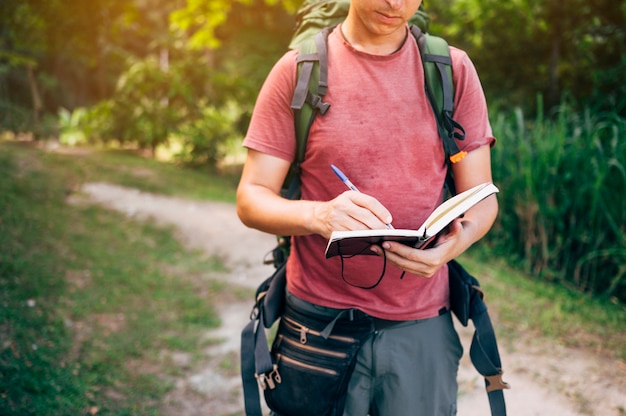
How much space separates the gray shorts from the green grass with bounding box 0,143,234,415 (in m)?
2.10

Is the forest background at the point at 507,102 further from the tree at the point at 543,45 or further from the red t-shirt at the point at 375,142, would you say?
the red t-shirt at the point at 375,142

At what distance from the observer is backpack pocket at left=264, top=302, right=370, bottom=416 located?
161 cm

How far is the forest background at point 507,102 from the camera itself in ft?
17.0

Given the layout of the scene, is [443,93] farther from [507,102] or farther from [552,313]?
[507,102]

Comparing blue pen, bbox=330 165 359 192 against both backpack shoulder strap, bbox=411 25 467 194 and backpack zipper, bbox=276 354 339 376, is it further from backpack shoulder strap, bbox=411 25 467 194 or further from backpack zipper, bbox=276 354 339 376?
backpack zipper, bbox=276 354 339 376

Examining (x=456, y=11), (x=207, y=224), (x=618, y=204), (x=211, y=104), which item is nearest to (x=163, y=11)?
(x=211, y=104)

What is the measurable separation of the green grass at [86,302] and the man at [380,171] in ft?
6.99

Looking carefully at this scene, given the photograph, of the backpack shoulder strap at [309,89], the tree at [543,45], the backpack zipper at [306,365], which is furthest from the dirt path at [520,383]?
the tree at [543,45]

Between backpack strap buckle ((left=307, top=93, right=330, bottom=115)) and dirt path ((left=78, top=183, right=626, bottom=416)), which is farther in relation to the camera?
dirt path ((left=78, top=183, right=626, bottom=416))

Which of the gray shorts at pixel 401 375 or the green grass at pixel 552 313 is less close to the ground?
the gray shorts at pixel 401 375

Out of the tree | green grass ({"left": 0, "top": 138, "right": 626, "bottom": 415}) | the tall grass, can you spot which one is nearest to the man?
green grass ({"left": 0, "top": 138, "right": 626, "bottom": 415})

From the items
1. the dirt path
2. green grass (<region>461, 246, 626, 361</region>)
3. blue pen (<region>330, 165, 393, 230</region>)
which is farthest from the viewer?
green grass (<region>461, 246, 626, 361</region>)

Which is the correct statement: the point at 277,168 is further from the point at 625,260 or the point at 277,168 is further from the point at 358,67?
the point at 625,260

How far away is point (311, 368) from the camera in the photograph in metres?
1.64
